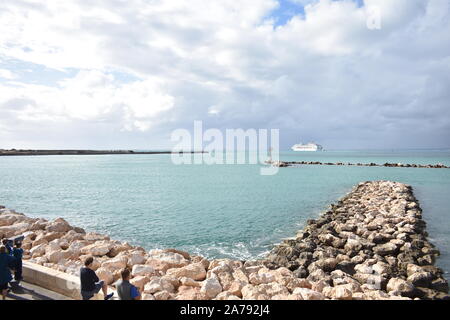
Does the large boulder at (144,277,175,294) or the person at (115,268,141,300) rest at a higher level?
the person at (115,268,141,300)

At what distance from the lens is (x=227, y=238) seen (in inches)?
569

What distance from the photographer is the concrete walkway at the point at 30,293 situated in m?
6.22

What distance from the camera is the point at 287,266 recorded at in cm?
1000

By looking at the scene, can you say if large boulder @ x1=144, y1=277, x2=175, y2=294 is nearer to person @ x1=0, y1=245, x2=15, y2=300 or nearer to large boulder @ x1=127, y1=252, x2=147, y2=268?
large boulder @ x1=127, y1=252, x2=147, y2=268

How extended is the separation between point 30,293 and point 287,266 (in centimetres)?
730

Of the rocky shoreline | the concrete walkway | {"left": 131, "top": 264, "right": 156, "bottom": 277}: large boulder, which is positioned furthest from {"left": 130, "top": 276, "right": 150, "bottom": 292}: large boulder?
the concrete walkway

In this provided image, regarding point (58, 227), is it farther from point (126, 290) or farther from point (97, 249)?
point (126, 290)

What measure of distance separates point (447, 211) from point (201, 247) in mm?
17529

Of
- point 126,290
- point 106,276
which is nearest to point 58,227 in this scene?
point 106,276

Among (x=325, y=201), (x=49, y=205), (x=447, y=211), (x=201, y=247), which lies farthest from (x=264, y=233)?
(x=49, y=205)

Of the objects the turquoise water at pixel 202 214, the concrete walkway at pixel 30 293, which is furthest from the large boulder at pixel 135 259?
the turquoise water at pixel 202 214

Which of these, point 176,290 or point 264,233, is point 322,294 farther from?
point 264,233

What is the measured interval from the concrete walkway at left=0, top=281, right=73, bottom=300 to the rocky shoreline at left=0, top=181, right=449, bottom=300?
1.58m

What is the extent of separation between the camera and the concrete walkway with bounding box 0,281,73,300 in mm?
6222
